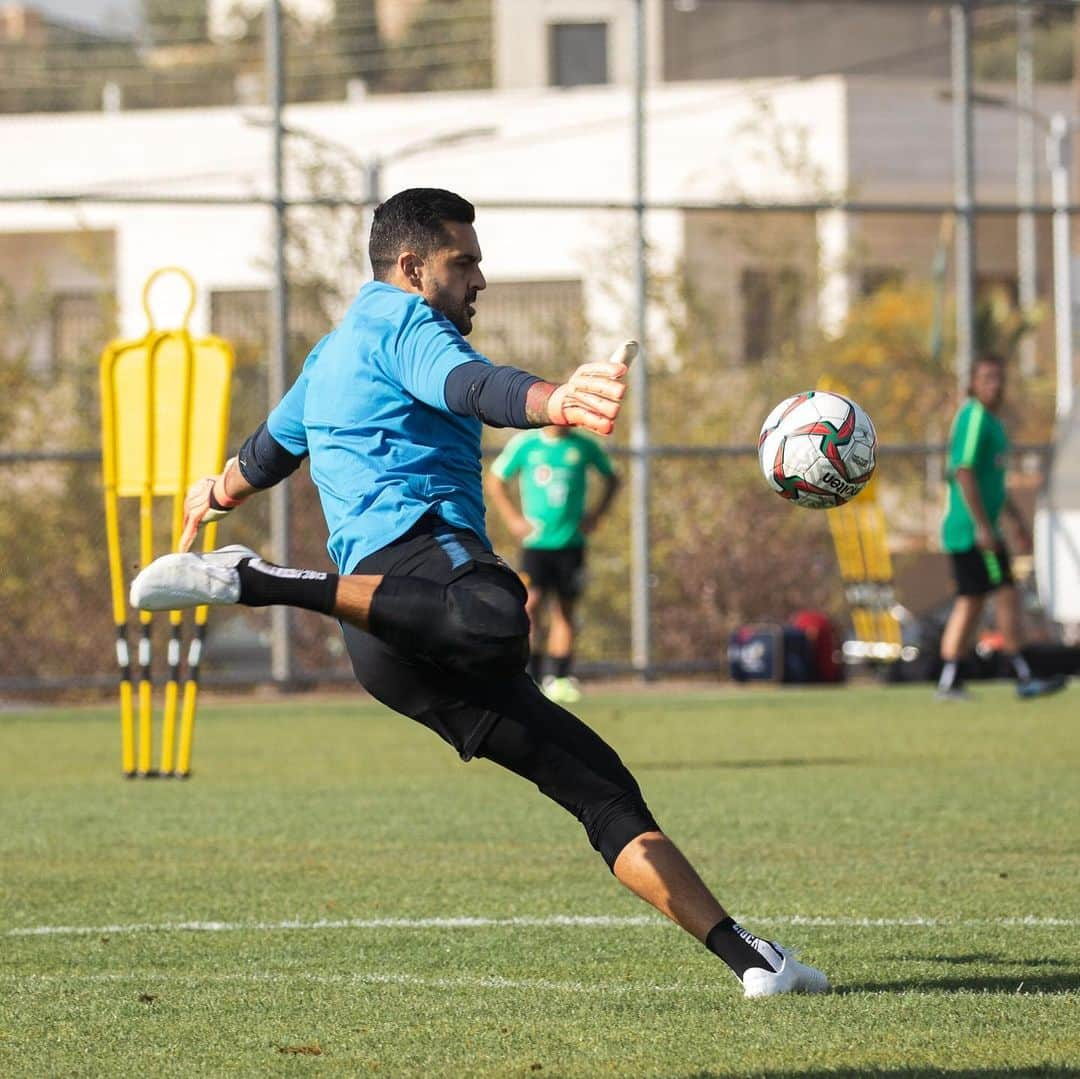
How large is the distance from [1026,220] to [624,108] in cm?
1084

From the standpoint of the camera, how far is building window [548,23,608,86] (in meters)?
41.6

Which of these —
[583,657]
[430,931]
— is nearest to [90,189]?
[583,657]

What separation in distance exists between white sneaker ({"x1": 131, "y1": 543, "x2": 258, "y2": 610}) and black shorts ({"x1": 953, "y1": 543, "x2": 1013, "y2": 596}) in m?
10.7

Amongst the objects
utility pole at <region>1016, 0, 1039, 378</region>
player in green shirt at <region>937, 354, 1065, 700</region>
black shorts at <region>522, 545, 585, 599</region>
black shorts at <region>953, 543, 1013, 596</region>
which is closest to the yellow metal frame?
black shorts at <region>522, 545, 585, 599</region>

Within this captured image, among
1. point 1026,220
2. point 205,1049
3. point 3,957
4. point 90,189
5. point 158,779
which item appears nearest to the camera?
point 205,1049

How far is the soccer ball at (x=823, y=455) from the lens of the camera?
6238 mm

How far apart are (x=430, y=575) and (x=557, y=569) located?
36.0ft

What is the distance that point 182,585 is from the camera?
5.19 m

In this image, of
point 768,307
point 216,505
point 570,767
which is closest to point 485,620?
point 570,767

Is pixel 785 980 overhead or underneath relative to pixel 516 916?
overhead

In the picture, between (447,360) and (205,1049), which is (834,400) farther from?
(205,1049)

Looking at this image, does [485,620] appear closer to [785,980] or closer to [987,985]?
[785,980]

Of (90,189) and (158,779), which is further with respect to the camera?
(90,189)

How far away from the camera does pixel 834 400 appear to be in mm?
6516
